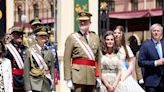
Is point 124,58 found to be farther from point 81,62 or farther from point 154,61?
point 81,62

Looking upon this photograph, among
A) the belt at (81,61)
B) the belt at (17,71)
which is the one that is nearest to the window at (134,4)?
the belt at (17,71)

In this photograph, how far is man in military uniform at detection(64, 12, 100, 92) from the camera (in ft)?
22.0

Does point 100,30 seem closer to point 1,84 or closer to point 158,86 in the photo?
point 158,86

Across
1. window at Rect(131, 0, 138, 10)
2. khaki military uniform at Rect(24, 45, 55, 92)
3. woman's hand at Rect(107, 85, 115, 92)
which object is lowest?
woman's hand at Rect(107, 85, 115, 92)

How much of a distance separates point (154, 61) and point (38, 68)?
1.67 metres

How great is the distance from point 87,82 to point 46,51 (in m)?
0.71

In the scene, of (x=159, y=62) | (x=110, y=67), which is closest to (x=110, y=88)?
(x=110, y=67)

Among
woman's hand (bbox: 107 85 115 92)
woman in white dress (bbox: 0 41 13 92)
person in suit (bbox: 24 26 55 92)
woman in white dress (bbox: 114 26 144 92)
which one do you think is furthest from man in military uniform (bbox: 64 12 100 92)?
woman in white dress (bbox: 114 26 144 92)

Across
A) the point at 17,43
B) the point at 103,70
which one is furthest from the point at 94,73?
the point at 17,43

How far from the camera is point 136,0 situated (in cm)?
2164

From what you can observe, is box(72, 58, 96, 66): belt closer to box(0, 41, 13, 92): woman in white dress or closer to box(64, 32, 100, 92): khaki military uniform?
box(64, 32, 100, 92): khaki military uniform

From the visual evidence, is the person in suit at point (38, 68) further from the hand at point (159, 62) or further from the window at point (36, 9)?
the window at point (36, 9)

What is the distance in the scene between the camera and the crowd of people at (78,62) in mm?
6711

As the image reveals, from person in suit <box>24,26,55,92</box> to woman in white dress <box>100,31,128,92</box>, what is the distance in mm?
874
